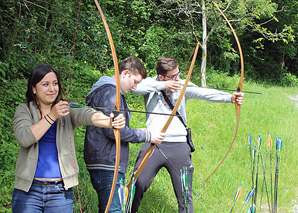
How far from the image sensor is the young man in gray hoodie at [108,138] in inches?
70.7

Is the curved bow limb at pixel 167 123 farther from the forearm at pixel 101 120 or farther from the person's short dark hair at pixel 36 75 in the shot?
the person's short dark hair at pixel 36 75

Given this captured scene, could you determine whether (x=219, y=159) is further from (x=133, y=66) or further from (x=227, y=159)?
(x=133, y=66)

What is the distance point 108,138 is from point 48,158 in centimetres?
37

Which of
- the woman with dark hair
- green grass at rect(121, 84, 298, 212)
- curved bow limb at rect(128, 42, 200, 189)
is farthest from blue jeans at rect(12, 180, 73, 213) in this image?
green grass at rect(121, 84, 298, 212)

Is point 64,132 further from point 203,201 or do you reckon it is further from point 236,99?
point 203,201

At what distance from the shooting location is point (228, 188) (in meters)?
3.42

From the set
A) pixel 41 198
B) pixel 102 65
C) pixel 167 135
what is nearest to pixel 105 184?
pixel 41 198

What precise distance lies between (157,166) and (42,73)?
3.10 feet

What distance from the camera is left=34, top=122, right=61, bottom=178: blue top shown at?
1.51 m

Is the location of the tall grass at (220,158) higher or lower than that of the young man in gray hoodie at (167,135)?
lower

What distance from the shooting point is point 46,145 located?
5.07 ft

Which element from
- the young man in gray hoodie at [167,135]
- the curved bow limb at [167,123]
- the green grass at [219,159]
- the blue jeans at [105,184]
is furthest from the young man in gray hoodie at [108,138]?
the green grass at [219,159]

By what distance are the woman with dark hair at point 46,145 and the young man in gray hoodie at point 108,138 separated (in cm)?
19

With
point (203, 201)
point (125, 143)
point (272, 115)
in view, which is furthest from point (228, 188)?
point (272, 115)
